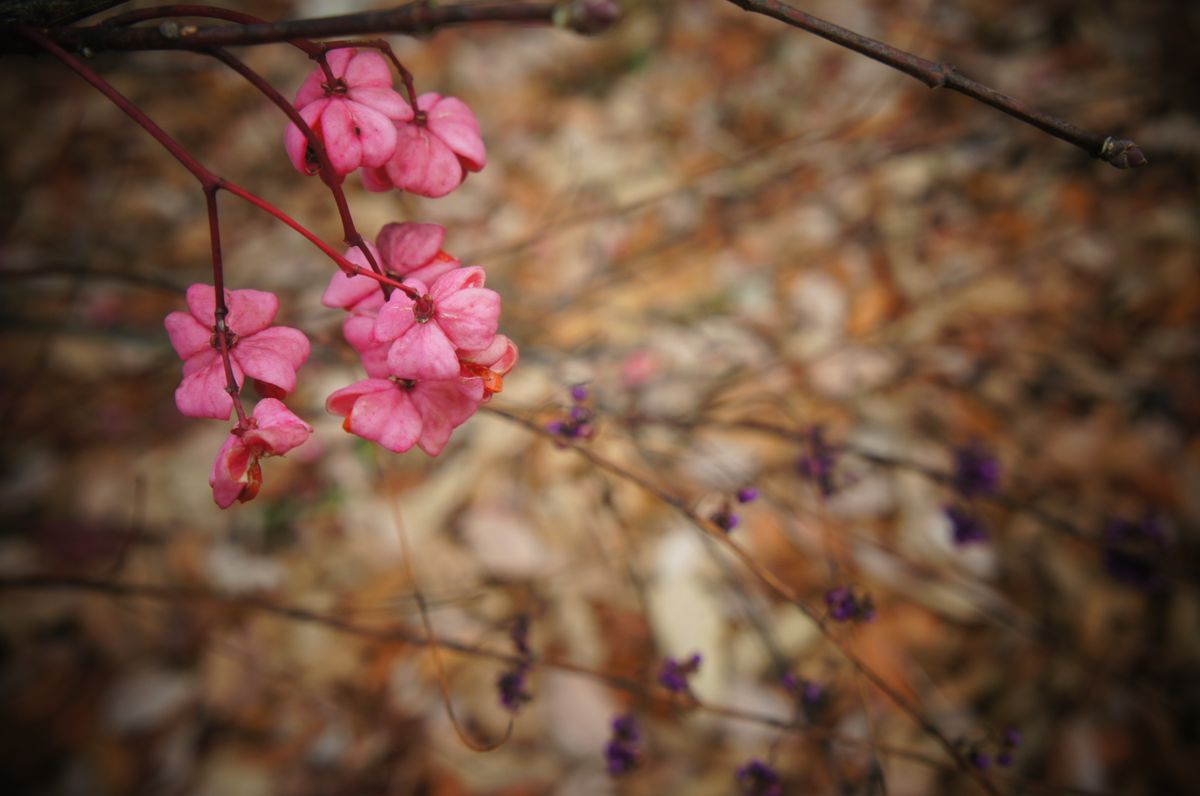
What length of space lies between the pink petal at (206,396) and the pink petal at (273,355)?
0.08 feet

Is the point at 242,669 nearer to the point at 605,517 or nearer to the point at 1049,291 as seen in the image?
the point at 605,517

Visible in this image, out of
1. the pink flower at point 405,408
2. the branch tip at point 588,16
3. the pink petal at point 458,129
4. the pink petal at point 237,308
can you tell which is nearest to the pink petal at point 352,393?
the pink flower at point 405,408

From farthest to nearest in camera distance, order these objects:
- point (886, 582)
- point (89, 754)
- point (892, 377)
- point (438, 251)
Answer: point (892, 377) → point (886, 582) → point (89, 754) → point (438, 251)

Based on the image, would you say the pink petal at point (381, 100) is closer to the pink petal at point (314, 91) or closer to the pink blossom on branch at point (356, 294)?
the pink petal at point (314, 91)

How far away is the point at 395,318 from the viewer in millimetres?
522

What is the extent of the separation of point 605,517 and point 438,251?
38.8 inches

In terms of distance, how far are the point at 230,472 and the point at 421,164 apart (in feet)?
1.03

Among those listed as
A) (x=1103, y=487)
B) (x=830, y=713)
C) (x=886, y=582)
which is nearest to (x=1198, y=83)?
(x=1103, y=487)

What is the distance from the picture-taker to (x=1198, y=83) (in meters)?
1.76

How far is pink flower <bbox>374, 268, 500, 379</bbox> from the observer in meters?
0.51

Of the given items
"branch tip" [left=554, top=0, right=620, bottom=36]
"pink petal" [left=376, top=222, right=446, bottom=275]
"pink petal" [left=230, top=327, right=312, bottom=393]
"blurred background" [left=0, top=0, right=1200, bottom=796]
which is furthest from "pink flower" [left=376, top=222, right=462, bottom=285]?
"blurred background" [left=0, top=0, right=1200, bottom=796]

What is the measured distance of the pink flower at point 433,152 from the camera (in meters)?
0.60

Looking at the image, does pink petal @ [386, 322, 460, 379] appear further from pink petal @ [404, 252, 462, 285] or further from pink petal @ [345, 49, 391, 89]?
pink petal @ [345, 49, 391, 89]

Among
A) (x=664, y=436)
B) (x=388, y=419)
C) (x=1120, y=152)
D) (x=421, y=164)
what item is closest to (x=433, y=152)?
(x=421, y=164)
